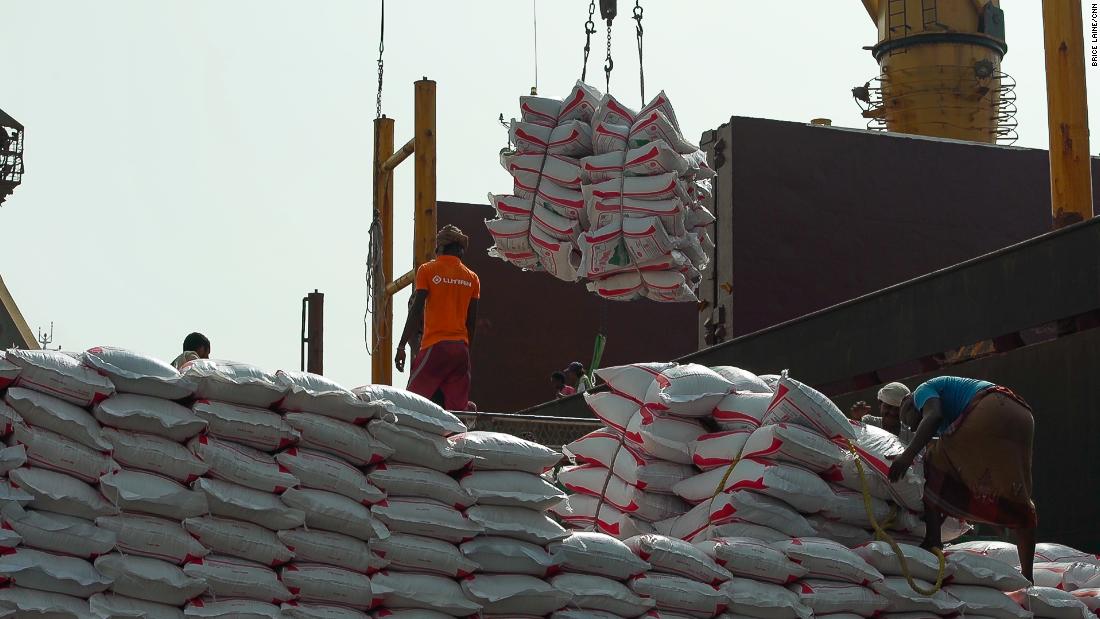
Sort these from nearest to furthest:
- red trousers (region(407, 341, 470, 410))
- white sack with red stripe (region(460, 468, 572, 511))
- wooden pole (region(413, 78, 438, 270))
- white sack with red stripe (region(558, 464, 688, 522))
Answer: white sack with red stripe (region(460, 468, 572, 511)), white sack with red stripe (region(558, 464, 688, 522)), red trousers (region(407, 341, 470, 410)), wooden pole (region(413, 78, 438, 270))

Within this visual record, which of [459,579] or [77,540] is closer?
[77,540]

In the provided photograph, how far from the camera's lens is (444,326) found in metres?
9.68

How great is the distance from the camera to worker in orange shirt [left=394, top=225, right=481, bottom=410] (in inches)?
380

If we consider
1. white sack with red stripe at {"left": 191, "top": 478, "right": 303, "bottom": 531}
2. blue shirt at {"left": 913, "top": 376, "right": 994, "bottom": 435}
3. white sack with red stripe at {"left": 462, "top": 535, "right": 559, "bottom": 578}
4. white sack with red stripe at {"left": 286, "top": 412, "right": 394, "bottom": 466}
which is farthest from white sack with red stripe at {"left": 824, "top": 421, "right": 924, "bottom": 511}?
white sack with red stripe at {"left": 191, "top": 478, "right": 303, "bottom": 531}

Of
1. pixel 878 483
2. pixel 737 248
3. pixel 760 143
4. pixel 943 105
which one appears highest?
pixel 943 105

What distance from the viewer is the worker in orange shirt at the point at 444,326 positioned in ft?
31.6

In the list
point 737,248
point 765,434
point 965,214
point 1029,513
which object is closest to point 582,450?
point 765,434

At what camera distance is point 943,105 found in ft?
82.4

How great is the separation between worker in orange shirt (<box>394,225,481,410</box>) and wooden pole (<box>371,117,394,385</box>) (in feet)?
22.3

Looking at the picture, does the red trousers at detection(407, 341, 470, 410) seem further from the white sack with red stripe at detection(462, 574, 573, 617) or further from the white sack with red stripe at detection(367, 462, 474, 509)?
the white sack with red stripe at detection(462, 574, 573, 617)

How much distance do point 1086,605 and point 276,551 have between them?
421 cm

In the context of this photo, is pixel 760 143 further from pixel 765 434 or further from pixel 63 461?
pixel 63 461

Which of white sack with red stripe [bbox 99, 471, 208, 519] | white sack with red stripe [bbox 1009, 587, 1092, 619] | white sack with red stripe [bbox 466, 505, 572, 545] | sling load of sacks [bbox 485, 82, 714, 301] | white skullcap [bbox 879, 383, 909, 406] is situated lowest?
white sack with red stripe [bbox 1009, 587, 1092, 619]

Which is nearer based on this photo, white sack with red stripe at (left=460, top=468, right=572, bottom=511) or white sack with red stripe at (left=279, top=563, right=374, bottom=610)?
white sack with red stripe at (left=279, top=563, right=374, bottom=610)
